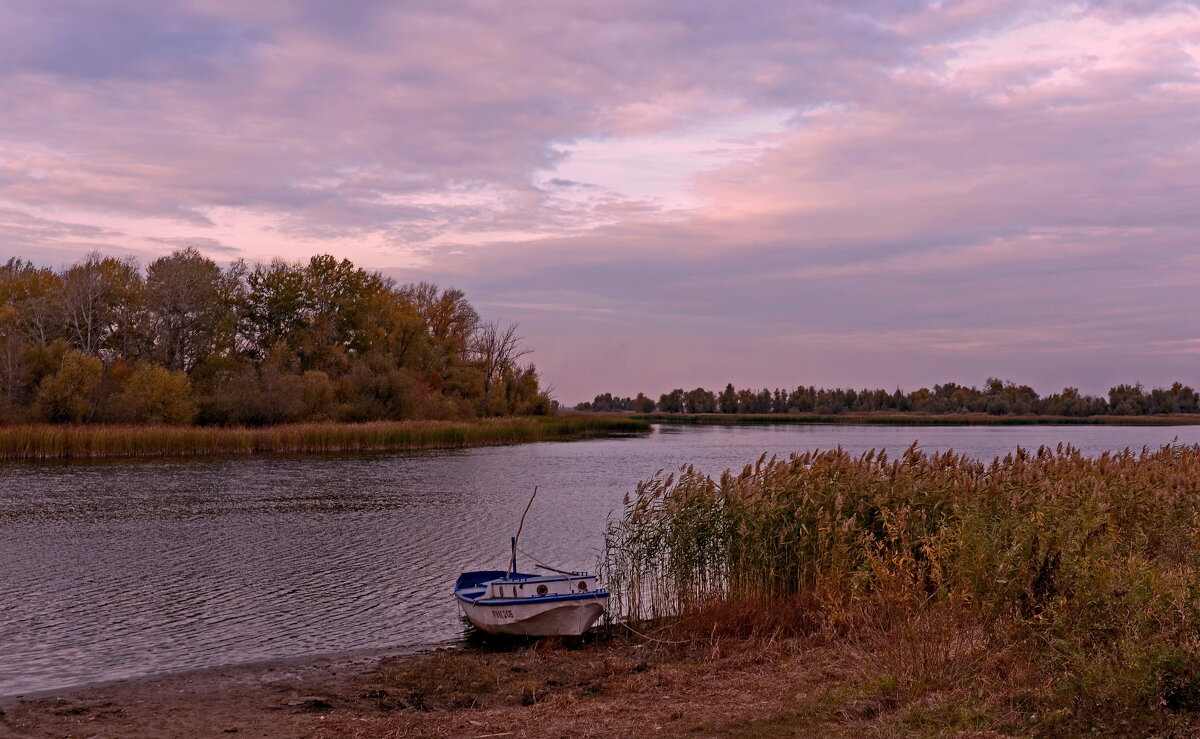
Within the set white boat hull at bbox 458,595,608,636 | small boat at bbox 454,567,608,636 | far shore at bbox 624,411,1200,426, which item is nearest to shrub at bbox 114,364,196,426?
small boat at bbox 454,567,608,636

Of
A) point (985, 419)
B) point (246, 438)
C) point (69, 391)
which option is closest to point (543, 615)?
point (246, 438)

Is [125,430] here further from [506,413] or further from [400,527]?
[506,413]

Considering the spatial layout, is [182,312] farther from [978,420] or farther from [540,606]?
[978,420]

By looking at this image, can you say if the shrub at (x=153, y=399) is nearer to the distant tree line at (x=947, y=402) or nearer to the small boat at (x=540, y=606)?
the small boat at (x=540, y=606)

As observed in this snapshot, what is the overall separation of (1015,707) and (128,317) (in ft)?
237

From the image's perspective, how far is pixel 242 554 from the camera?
20.9m

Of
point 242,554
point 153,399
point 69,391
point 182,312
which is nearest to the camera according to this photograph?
point 242,554

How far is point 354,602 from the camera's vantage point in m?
16.1

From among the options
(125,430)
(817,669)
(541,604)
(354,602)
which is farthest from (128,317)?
(817,669)

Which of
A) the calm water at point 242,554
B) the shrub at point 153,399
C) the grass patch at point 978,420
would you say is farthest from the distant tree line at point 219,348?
the grass patch at point 978,420

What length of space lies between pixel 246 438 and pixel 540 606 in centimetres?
4638

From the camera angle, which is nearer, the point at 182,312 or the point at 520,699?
the point at 520,699

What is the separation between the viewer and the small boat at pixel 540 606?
41.2 ft

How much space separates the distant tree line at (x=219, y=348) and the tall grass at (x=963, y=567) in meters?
51.0
